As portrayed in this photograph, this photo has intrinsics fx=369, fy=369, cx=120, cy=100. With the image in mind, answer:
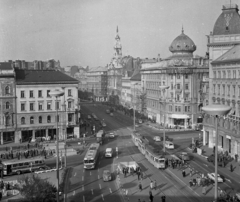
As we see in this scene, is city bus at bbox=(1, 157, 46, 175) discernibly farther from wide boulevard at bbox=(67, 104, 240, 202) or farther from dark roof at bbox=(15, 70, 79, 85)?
dark roof at bbox=(15, 70, 79, 85)

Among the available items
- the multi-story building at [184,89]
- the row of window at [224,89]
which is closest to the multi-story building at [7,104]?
the multi-story building at [184,89]

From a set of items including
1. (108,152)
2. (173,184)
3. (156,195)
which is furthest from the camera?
(108,152)

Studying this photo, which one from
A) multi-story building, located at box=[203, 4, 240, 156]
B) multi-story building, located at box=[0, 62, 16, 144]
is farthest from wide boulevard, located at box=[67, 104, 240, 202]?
multi-story building, located at box=[0, 62, 16, 144]

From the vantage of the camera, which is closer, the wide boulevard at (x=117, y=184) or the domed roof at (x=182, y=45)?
the wide boulevard at (x=117, y=184)

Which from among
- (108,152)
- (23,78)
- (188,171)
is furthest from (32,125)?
(188,171)

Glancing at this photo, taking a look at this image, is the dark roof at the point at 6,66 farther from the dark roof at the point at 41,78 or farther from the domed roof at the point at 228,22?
the domed roof at the point at 228,22

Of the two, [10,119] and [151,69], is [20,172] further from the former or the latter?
[151,69]
